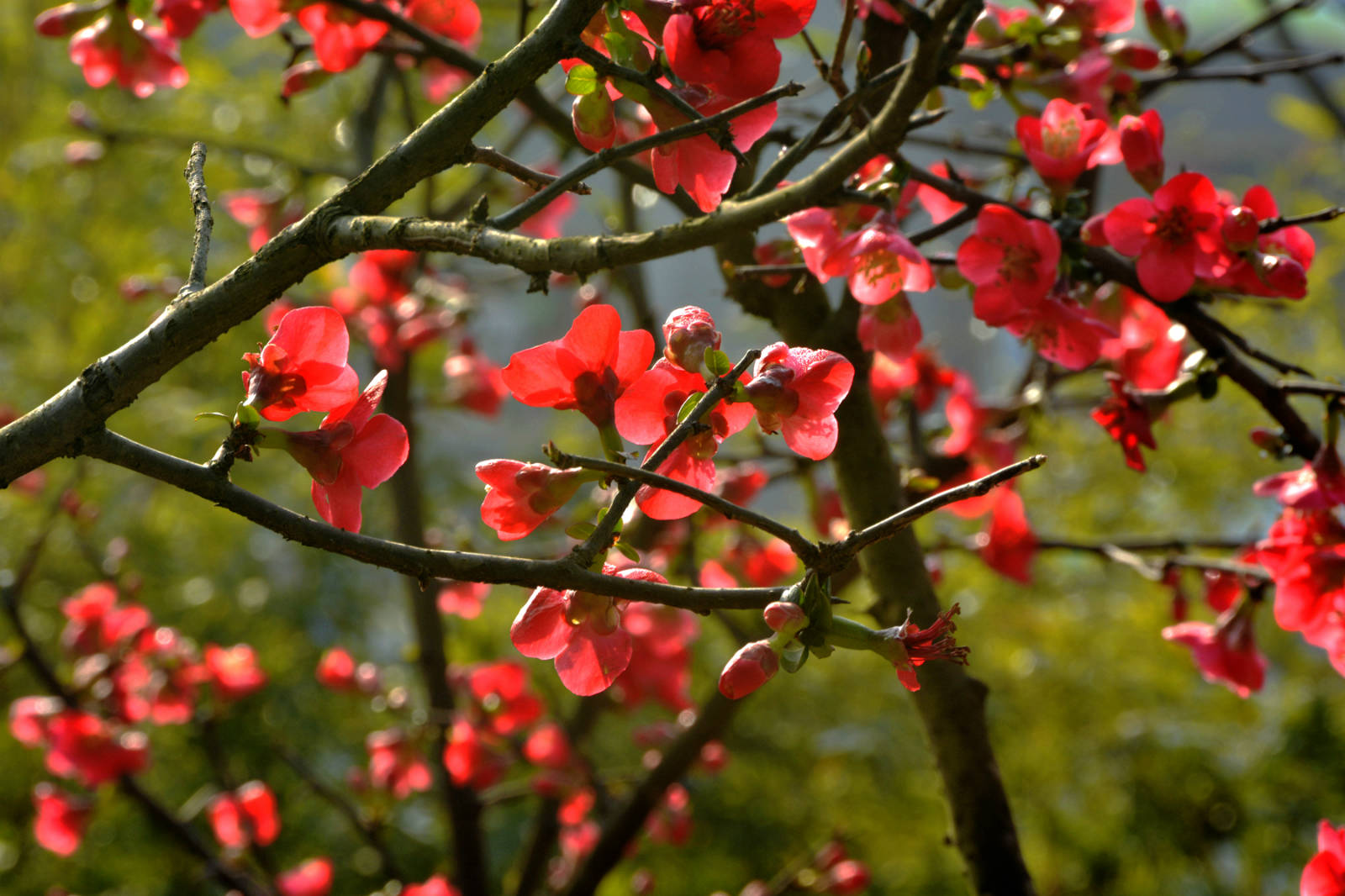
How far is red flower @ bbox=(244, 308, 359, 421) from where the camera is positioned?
451mm

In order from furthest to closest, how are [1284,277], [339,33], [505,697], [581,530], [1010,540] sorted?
[505,697] → [1010,540] → [339,33] → [1284,277] → [581,530]

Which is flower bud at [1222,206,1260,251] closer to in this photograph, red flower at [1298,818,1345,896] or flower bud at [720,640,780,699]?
red flower at [1298,818,1345,896]

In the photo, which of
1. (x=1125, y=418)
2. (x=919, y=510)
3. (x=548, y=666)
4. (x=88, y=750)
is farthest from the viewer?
(x=548, y=666)

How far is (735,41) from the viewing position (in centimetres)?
50

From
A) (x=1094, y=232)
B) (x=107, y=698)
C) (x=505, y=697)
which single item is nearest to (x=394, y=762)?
(x=505, y=697)

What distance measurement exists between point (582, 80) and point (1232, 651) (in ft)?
2.34

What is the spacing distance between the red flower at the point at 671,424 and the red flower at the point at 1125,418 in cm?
35

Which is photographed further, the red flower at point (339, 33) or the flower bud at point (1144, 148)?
the red flower at point (339, 33)

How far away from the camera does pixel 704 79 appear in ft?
1.63

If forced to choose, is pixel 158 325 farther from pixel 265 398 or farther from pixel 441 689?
pixel 441 689

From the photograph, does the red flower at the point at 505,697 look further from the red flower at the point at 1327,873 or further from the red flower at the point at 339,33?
the red flower at the point at 1327,873

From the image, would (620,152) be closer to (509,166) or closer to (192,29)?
(509,166)

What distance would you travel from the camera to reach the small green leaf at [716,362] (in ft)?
1.43

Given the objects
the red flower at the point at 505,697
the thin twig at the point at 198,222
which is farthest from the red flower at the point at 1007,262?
the red flower at the point at 505,697
